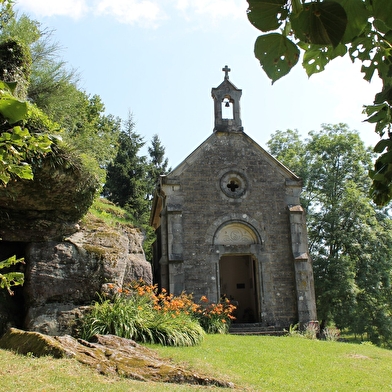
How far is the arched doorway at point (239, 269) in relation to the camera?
17094mm

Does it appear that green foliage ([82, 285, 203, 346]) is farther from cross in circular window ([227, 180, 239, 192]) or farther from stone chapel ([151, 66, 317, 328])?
cross in circular window ([227, 180, 239, 192])

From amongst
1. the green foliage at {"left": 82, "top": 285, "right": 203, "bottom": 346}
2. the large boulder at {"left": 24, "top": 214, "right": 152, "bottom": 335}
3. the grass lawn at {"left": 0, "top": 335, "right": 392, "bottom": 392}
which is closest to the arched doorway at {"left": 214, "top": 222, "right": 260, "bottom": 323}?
the grass lawn at {"left": 0, "top": 335, "right": 392, "bottom": 392}

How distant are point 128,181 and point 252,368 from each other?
21.8 metres

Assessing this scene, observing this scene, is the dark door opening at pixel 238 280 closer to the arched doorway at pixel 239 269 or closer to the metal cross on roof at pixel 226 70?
the arched doorway at pixel 239 269

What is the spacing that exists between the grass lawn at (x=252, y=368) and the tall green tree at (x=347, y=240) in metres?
9.29

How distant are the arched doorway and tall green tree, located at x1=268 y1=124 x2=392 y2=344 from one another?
4457mm

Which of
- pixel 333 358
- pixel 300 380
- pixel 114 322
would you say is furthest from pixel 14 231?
pixel 333 358

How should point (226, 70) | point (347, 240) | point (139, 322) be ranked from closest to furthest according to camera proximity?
point (139, 322)
point (226, 70)
point (347, 240)

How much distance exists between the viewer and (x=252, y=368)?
947 cm

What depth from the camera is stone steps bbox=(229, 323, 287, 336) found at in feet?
51.2

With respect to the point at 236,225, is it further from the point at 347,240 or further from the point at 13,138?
the point at 13,138

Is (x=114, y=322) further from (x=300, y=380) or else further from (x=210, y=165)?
(x=210, y=165)

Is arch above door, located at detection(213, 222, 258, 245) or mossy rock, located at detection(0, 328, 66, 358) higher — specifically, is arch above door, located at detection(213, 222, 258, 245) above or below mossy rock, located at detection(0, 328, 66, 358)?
above

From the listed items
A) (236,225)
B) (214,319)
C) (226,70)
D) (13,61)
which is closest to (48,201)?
(13,61)
